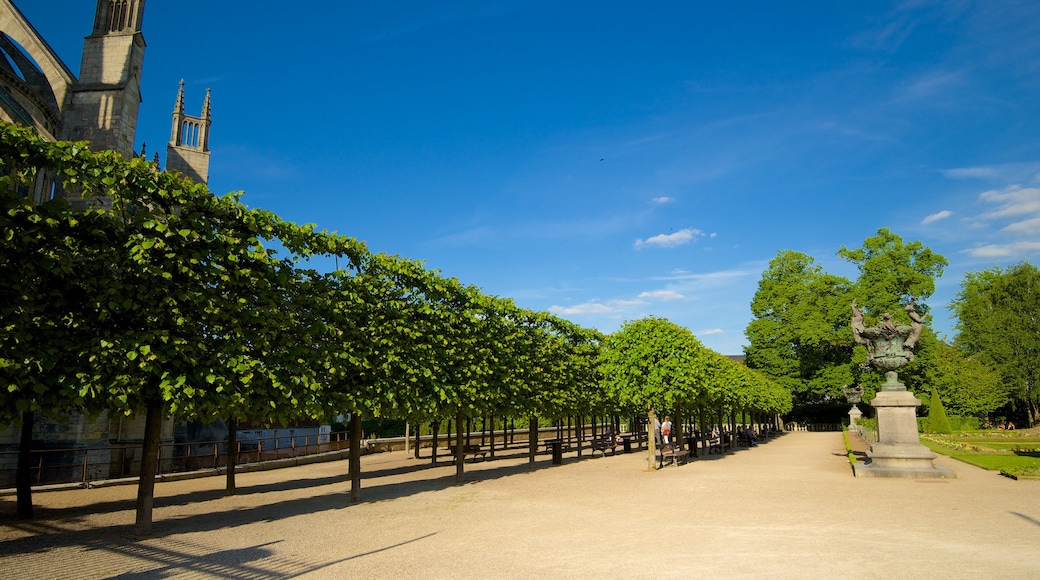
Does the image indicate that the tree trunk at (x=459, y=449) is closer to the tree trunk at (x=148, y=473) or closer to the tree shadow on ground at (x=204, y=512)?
the tree shadow on ground at (x=204, y=512)

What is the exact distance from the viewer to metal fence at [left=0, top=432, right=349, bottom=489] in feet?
57.7

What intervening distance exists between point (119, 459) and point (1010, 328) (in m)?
67.6

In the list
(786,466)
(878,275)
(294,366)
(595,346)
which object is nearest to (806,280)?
(878,275)

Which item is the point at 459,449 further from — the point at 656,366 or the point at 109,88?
the point at 109,88

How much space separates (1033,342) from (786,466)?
46.6 m

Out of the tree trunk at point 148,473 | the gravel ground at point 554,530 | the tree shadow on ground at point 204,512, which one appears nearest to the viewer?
the gravel ground at point 554,530

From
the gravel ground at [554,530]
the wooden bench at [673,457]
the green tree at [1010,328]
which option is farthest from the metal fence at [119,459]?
the green tree at [1010,328]

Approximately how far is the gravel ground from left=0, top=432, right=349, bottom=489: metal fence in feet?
4.21

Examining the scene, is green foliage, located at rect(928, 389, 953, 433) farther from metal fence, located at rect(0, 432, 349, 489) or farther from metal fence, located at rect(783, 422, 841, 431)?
metal fence, located at rect(0, 432, 349, 489)

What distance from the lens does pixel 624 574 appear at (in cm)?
757

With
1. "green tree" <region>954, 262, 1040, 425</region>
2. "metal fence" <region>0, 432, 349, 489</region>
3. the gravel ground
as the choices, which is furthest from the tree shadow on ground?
"green tree" <region>954, 262, 1040, 425</region>

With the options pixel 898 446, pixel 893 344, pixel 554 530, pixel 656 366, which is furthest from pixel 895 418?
pixel 554 530

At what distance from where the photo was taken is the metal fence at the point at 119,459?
17.6 m

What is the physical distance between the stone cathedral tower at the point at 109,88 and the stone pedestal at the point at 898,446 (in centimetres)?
2974
